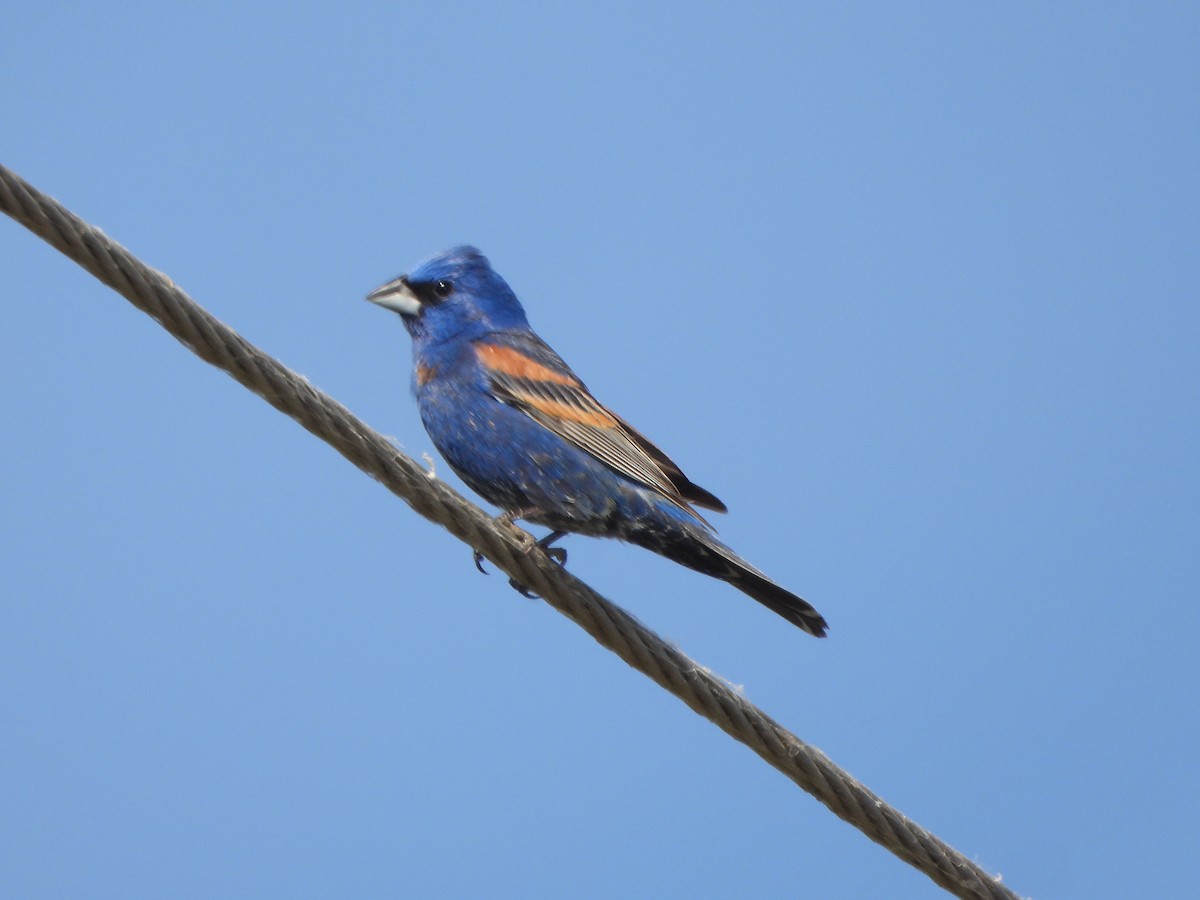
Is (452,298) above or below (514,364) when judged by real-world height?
above

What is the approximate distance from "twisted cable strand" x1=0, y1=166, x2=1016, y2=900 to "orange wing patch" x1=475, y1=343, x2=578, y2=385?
1682mm

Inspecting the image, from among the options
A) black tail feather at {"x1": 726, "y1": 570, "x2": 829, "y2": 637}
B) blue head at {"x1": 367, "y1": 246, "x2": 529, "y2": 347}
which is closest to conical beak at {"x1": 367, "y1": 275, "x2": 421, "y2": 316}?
blue head at {"x1": 367, "y1": 246, "x2": 529, "y2": 347}

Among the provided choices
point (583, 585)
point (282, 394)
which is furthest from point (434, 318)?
point (282, 394)

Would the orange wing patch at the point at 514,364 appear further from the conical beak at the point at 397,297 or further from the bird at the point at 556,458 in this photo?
the conical beak at the point at 397,297

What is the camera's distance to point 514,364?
22.4 ft

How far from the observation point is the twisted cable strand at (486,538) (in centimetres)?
401

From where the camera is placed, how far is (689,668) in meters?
4.76

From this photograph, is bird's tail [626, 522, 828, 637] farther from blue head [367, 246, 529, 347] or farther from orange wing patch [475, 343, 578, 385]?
blue head [367, 246, 529, 347]

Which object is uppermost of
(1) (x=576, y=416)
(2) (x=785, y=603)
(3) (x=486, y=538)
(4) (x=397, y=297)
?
(4) (x=397, y=297)

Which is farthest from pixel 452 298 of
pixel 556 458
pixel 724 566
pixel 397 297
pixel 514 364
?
pixel 724 566

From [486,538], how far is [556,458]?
1634 mm

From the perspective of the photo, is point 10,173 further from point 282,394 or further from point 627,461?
point 627,461

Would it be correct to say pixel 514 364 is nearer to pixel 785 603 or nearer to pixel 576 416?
pixel 576 416

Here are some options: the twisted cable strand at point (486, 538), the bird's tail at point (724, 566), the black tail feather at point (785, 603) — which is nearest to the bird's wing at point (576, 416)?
the bird's tail at point (724, 566)
